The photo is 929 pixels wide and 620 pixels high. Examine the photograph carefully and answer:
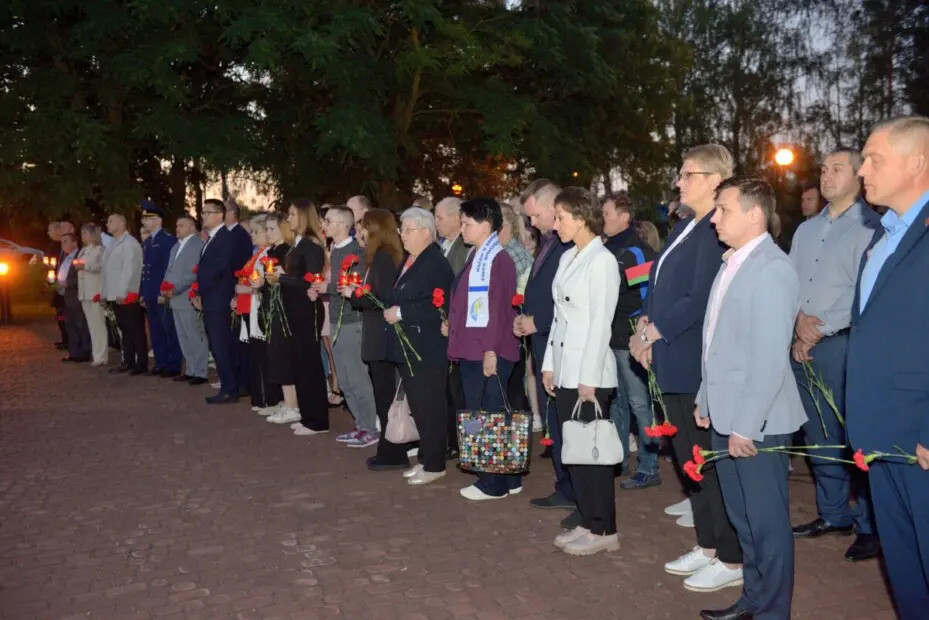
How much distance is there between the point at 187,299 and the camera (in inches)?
506

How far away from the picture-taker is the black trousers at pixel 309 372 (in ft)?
31.2

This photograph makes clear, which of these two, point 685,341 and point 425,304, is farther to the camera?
point 425,304

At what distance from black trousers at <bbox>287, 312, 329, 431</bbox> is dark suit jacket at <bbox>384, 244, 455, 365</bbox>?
6.80 feet

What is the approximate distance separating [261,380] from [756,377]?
7403 millimetres

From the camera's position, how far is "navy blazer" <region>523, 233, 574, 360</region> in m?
6.60

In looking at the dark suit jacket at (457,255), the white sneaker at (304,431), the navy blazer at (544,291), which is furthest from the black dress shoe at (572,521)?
the white sneaker at (304,431)

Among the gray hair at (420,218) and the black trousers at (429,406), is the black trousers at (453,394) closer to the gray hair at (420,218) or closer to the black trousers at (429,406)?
the black trousers at (429,406)

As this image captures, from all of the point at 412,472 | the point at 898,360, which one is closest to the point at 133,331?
the point at 412,472

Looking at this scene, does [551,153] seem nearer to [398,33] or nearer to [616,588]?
[398,33]

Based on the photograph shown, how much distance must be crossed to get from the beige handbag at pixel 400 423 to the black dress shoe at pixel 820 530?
10.1 feet

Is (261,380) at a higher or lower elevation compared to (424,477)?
higher

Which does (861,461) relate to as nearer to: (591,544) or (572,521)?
(591,544)

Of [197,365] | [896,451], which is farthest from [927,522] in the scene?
[197,365]

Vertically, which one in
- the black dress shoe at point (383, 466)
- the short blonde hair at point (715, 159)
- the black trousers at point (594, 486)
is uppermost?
the short blonde hair at point (715, 159)
